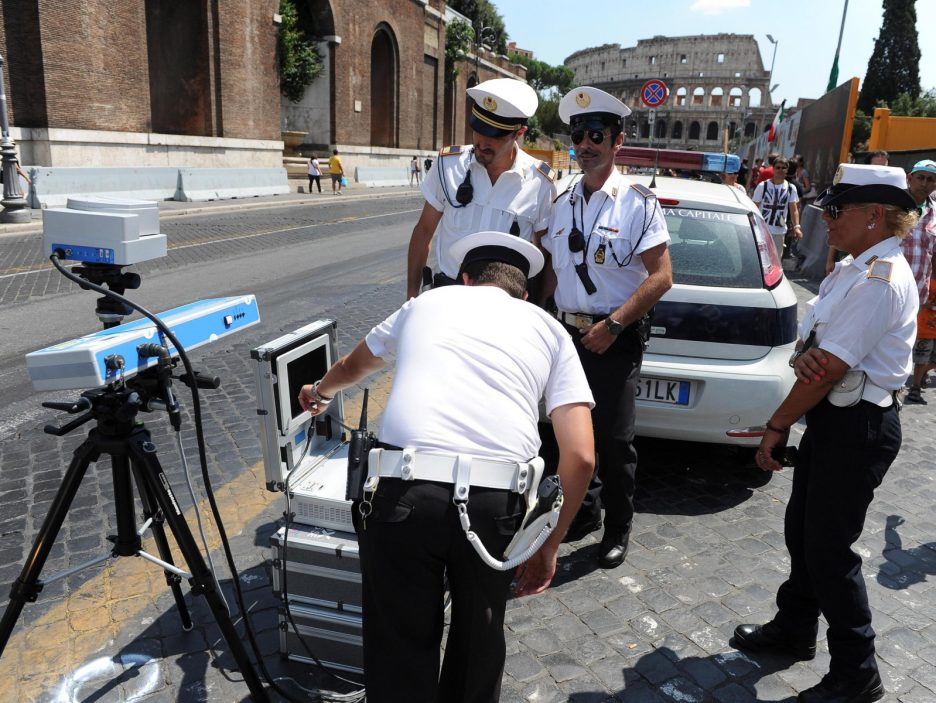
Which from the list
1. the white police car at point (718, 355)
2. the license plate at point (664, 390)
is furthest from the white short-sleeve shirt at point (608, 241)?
the license plate at point (664, 390)

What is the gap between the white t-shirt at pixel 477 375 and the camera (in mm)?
1948

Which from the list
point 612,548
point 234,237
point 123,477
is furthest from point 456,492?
point 234,237

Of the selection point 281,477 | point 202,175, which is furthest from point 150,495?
point 202,175

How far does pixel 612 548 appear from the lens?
11.8 feet

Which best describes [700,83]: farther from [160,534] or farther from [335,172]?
[160,534]

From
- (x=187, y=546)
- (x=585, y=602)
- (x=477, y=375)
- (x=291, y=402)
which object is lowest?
(x=585, y=602)

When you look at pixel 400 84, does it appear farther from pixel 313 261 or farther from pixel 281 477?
pixel 281 477

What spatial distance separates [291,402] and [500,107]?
5.62 ft

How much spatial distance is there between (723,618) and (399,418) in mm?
2082

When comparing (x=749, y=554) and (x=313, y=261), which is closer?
(x=749, y=554)

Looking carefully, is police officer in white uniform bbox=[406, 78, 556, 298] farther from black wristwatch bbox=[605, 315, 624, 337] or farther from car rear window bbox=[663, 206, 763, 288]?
car rear window bbox=[663, 206, 763, 288]

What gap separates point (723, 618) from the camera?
323 centimetres

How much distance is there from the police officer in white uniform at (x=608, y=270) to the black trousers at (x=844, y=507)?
35.4 inches

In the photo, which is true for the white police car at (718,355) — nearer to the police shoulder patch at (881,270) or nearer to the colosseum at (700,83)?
the police shoulder patch at (881,270)
